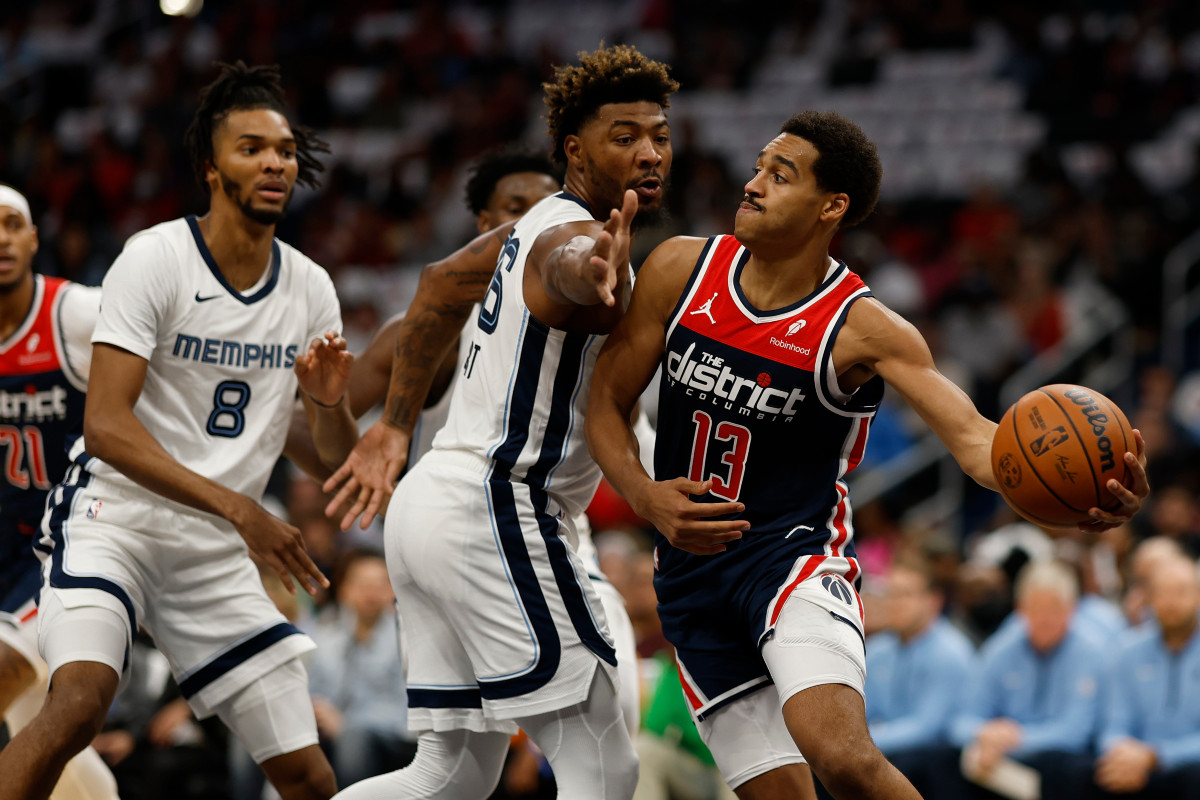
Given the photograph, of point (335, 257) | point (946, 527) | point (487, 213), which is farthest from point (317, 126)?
point (487, 213)

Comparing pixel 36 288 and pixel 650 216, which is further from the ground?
pixel 650 216

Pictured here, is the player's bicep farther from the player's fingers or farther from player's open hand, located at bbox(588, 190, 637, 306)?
the player's fingers

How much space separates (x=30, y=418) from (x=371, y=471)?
1541 mm

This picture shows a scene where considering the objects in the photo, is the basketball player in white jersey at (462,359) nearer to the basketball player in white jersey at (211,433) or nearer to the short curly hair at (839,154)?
the basketball player in white jersey at (211,433)

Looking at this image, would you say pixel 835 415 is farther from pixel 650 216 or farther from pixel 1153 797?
pixel 1153 797

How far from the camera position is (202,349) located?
187 inches

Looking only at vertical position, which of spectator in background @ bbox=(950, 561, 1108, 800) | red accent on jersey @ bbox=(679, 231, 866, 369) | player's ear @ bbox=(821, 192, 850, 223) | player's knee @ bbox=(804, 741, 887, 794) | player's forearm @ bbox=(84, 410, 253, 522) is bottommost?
spectator in background @ bbox=(950, 561, 1108, 800)

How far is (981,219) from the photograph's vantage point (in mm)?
13305

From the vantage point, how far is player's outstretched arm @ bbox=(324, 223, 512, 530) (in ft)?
14.6

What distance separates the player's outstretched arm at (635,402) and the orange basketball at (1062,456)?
0.76 meters

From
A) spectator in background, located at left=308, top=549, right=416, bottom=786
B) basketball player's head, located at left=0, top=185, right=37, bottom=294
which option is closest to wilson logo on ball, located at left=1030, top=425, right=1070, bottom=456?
basketball player's head, located at left=0, top=185, right=37, bottom=294

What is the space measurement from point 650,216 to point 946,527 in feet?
23.2

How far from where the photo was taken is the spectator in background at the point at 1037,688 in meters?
7.24

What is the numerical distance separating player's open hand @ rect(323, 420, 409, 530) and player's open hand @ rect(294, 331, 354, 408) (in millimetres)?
284
